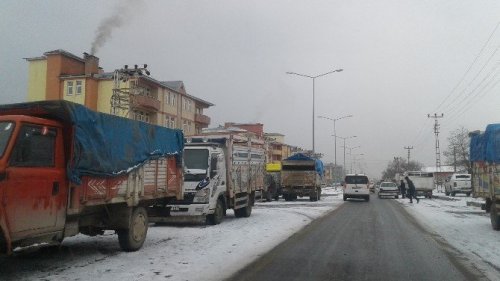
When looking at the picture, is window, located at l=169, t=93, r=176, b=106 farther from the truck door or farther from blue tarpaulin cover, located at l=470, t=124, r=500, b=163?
the truck door

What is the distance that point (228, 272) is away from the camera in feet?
25.8

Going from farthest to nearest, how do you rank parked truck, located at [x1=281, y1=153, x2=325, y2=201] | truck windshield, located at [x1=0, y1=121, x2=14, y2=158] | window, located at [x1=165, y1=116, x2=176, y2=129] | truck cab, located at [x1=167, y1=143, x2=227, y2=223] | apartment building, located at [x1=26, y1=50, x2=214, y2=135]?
window, located at [x1=165, y1=116, x2=176, y2=129], apartment building, located at [x1=26, y1=50, x2=214, y2=135], parked truck, located at [x1=281, y1=153, x2=325, y2=201], truck cab, located at [x1=167, y1=143, x2=227, y2=223], truck windshield, located at [x1=0, y1=121, x2=14, y2=158]

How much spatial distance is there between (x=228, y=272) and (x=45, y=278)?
281cm

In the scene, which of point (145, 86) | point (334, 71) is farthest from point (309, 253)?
point (145, 86)

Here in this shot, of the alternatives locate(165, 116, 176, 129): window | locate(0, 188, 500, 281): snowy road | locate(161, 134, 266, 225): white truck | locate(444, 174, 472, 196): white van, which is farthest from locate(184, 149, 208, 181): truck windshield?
locate(165, 116, 176, 129): window

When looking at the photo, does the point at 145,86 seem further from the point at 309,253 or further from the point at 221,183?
the point at 309,253

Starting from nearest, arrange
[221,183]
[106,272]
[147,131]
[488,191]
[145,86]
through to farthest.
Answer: [106,272], [147,131], [488,191], [221,183], [145,86]

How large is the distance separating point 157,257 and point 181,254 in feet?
1.77

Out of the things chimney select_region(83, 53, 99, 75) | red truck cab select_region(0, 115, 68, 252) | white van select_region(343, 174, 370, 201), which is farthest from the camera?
chimney select_region(83, 53, 99, 75)

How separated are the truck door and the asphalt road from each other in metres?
3.00

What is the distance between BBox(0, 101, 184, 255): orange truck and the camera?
667 centimetres

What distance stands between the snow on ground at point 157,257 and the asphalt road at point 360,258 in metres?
0.50

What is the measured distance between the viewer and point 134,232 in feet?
32.5

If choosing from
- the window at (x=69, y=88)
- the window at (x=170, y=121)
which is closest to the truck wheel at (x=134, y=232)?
the window at (x=69, y=88)
